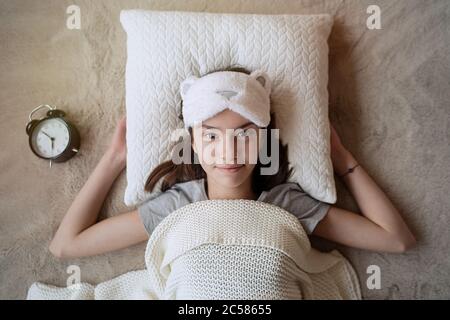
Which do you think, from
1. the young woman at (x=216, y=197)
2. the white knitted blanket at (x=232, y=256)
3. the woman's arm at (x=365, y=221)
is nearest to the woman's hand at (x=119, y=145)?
the young woman at (x=216, y=197)

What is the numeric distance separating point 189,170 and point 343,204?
456 millimetres

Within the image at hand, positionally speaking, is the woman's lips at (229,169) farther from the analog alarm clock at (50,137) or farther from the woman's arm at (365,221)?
the analog alarm clock at (50,137)

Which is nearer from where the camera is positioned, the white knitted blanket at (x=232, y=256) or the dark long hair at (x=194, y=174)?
the white knitted blanket at (x=232, y=256)

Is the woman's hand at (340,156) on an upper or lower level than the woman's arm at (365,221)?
upper

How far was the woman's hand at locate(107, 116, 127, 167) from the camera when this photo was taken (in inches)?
43.7

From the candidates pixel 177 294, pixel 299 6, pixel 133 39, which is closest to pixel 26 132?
pixel 133 39

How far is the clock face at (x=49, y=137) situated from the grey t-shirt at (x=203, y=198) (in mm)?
300

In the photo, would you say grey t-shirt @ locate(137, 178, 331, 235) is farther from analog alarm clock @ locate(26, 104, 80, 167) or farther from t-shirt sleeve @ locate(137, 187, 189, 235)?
analog alarm clock @ locate(26, 104, 80, 167)

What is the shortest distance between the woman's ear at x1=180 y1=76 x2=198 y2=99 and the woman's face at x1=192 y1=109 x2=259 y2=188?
9cm

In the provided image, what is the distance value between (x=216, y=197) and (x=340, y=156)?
1.23 feet

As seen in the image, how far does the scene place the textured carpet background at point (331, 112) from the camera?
3.70ft

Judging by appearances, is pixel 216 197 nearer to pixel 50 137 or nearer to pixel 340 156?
pixel 340 156

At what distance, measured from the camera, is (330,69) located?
1171 mm

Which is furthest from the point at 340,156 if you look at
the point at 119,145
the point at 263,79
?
the point at 119,145
